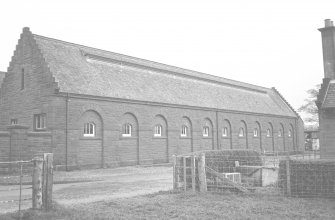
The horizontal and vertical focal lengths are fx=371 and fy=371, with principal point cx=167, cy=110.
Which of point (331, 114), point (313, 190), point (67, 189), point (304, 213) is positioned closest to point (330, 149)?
point (331, 114)

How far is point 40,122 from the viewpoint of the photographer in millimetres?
25641

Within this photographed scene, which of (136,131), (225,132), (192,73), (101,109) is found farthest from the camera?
(192,73)

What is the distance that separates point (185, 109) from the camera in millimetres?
34438

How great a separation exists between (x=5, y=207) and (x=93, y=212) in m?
3.15

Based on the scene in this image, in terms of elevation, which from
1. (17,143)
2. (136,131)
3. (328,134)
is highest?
(136,131)

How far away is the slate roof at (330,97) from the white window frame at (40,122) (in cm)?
1740

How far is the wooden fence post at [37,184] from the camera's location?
9.07 metres

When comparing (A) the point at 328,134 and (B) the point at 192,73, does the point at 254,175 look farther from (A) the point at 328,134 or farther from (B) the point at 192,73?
(B) the point at 192,73

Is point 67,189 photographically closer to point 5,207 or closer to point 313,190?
point 5,207

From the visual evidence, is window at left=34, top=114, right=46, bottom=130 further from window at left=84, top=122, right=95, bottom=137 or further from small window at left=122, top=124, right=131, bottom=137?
small window at left=122, top=124, right=131, bottom=137

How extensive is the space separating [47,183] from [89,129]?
1700cm

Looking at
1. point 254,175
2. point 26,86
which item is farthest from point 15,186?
point 26,86

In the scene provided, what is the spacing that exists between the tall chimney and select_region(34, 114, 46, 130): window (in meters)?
18.0

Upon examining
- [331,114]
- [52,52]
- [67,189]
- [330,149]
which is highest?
[52,52]
